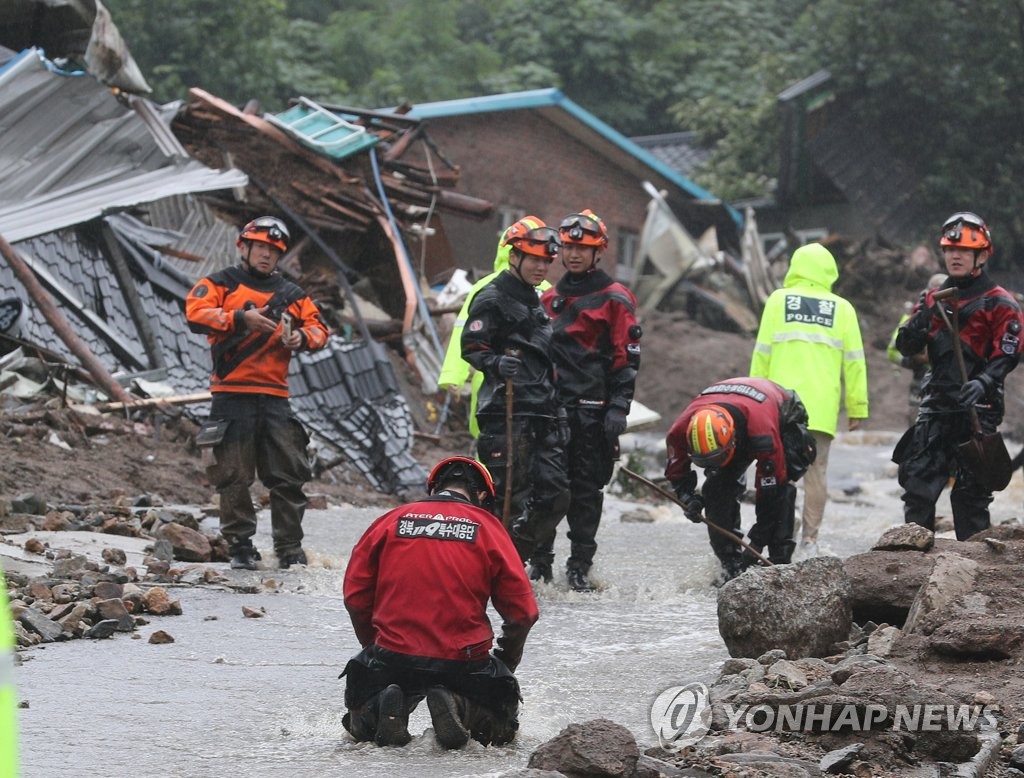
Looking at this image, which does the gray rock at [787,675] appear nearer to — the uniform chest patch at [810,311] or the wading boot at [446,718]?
the wading boot at [446,718]

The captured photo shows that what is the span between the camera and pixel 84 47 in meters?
16.8

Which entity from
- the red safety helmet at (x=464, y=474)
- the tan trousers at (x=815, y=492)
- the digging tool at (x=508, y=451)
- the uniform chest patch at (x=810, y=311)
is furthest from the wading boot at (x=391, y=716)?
the uniform chest patch at (x=810, y=311)

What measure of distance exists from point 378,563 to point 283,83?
96.2ft

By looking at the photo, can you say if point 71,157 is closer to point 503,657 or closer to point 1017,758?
point 503,657

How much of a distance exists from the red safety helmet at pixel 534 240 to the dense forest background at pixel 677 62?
22493 mm

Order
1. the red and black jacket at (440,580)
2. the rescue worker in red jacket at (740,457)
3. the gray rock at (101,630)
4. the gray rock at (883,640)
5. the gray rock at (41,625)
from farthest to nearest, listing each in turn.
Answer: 1. the rescue worker in red jacket at (740,457)
2. the gray rock at (101,630)
3. the gray rock at (41,625)
4. the gray rock at (883,640)
5. the red and black jacket at (440,580)

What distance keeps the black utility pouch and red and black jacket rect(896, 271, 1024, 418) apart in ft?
12.5

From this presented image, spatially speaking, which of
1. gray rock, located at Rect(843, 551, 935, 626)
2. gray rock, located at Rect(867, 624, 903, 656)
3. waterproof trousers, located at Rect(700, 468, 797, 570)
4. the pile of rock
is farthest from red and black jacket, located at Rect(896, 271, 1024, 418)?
the pile of rock

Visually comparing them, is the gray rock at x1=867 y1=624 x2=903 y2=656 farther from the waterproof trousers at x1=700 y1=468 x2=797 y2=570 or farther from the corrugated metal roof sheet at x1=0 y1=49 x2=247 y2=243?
the corrugated metal roof sheet at x1=0 y1=49 x2=247 y2=243

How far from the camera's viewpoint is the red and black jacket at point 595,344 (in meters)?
8.95

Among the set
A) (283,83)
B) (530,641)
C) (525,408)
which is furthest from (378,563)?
(283,83)

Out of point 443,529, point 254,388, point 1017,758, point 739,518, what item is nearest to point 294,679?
point 443,529

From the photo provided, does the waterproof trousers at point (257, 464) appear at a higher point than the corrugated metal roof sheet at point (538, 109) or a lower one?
lower

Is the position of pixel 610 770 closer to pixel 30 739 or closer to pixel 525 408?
pixel 30 739
